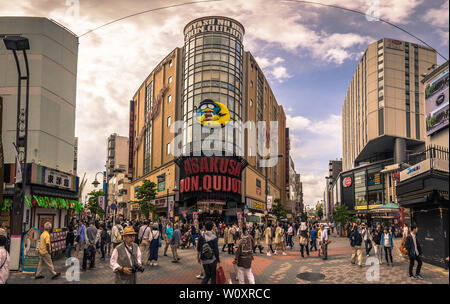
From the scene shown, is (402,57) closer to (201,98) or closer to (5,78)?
(201,98)

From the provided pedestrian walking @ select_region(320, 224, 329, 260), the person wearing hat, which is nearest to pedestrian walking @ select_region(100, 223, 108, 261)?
the person wearing hat

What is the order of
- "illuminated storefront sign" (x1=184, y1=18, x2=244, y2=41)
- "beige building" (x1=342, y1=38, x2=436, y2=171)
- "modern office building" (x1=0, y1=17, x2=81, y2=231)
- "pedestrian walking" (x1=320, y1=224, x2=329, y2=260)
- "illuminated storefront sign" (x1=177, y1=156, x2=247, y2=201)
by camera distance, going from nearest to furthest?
"pedestrian walking" (x1=320, y1=224, x2=329, y2=260)
"modern office building" (x1=0, y1=17, x2=81, y2=231)
"illuminated storefront sign" (x1=177, y1=156, x2=247, y2=201)
"illuminated storefront sign" (x1=184, y1=18, x2=244, y2=41)
"beige building" (x1=342, y1=38, x2=436, y2=171)

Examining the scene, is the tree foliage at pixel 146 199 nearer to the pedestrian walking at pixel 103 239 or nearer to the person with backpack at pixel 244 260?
the pedestrian walking at pixel 103 239

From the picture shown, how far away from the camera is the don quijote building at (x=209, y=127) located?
47.2 meters

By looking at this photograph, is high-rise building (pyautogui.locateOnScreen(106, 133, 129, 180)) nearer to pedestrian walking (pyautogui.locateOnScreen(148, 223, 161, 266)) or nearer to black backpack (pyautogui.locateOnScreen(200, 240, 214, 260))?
pedestrian walking (pyautogui.locateOnScreen(148, 223, 161, 266))

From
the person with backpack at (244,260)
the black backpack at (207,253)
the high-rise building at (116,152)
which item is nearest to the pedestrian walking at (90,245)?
the black backpack at (207,253)

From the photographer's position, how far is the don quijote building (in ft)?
155

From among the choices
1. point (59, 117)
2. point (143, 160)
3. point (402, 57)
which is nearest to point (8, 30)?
point (59, 117)

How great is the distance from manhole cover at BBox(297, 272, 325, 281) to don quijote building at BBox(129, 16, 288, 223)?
2783cm

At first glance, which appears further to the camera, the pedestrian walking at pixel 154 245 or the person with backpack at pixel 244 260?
the pedestrian walking at pixel 154 245

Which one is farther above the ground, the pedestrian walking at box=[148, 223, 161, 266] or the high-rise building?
the high-rise building

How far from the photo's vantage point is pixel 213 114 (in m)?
48.1

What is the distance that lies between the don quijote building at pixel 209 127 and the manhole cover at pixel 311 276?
27834 millimetres

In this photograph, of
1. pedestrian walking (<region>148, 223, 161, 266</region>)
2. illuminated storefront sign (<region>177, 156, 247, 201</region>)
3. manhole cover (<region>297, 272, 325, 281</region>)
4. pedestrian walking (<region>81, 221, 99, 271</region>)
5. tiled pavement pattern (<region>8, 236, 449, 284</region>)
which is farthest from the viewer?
illuminated storefront sign (<region>177, 156, 247, 201</region>)
